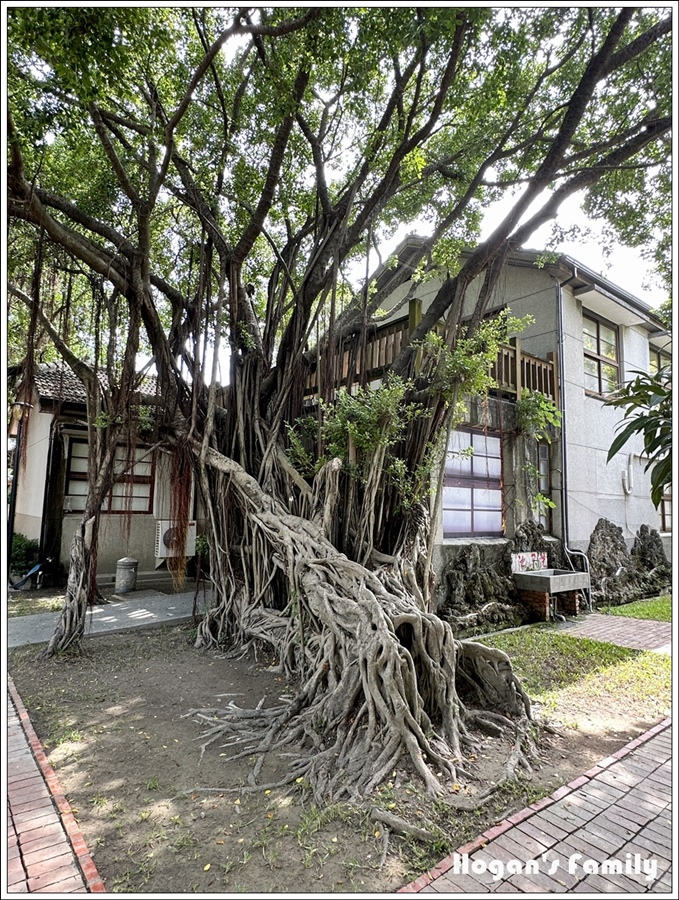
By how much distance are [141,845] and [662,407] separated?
285 cm

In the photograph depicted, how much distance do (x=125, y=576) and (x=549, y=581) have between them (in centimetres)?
602

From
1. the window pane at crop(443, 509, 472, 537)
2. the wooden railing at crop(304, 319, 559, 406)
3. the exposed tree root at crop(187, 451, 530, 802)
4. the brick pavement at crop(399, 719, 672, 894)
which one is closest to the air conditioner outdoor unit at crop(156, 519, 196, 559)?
the wooden railing at crop(304, 319, 559, 406)

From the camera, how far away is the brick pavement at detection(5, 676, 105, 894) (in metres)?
1.84

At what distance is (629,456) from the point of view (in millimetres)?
8703

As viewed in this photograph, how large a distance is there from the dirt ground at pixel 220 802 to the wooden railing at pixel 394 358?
3.19 meters

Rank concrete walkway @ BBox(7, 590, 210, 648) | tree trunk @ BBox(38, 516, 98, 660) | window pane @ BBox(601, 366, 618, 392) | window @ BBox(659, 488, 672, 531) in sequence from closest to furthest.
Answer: tree trunk @ BBox(38, 516, 98, 660)
concrete walkway @ BBox(7, 590, 210, 648)
window pane @ BBox(601, 366, 618, 392)
window @ BBox(659, 488, 672, 531)

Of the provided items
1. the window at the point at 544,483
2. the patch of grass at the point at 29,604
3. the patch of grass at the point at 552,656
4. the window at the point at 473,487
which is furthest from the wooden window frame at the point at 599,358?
the patch of grass at the point at 29,604

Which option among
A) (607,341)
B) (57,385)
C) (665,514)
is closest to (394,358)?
(607,341)

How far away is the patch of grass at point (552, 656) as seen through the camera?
4.07 meters

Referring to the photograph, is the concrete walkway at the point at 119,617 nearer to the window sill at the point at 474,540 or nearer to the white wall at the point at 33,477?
the white wall at the point at 33,477

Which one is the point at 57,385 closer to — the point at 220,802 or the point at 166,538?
the point at 166,538

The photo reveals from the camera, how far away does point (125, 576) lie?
24.4ft

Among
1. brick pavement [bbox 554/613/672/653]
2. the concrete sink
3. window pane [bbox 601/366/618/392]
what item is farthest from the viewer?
window pane [bbox 601/366/618/392]

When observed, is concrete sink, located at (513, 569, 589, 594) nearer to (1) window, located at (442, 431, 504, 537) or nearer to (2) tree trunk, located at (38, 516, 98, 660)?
(1) window, located at (442, 431, 504, 537)
